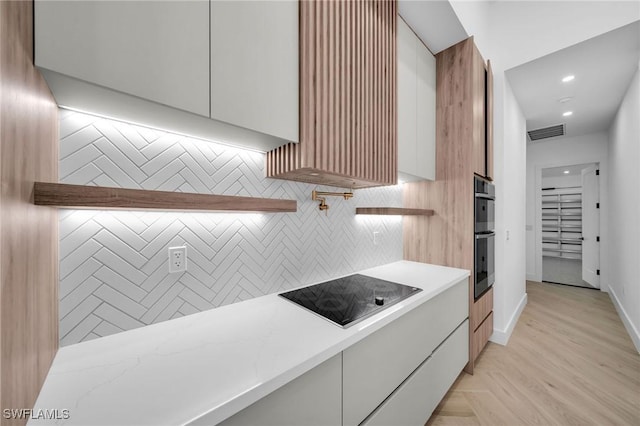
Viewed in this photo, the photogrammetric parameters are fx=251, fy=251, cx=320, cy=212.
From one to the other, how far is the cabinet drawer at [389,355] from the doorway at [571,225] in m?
4.70

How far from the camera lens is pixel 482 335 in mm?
2246

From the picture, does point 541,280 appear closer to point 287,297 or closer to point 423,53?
point 423,53

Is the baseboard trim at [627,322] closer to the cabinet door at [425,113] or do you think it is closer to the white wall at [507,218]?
the white wall at [507,218]

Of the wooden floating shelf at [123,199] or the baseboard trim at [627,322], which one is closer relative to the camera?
the wooden floating shelf at [123,199]

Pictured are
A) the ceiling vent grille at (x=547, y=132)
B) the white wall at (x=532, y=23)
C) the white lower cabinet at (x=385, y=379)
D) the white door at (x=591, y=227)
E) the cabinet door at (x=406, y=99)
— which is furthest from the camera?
the white door at (x=591, y=227)

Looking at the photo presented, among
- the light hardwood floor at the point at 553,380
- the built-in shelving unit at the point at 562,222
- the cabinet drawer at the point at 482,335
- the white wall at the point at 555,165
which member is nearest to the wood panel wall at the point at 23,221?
the light hardwood floor at the point at 553,380

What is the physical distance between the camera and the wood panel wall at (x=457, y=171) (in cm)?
204

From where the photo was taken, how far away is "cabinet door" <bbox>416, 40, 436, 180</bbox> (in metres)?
1.99

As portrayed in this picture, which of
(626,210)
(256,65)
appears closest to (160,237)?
(256,65)

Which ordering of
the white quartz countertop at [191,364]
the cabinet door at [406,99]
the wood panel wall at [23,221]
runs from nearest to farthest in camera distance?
the wood panel wall at [23,221] → the white quartz countertop at [191,364] → the cabinet door at [406,99]

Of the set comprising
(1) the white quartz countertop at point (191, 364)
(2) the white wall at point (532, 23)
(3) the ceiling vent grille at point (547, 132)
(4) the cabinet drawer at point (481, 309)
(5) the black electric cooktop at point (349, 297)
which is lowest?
(4) the cabinet drawer at point (481, 309)

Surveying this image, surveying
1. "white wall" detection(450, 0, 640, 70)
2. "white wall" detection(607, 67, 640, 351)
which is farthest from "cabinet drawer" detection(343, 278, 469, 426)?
"white wall" detection(607, 67, 640, 351)

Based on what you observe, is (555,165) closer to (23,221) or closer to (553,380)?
(553,380)

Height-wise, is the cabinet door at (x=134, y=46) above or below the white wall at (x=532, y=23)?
below
